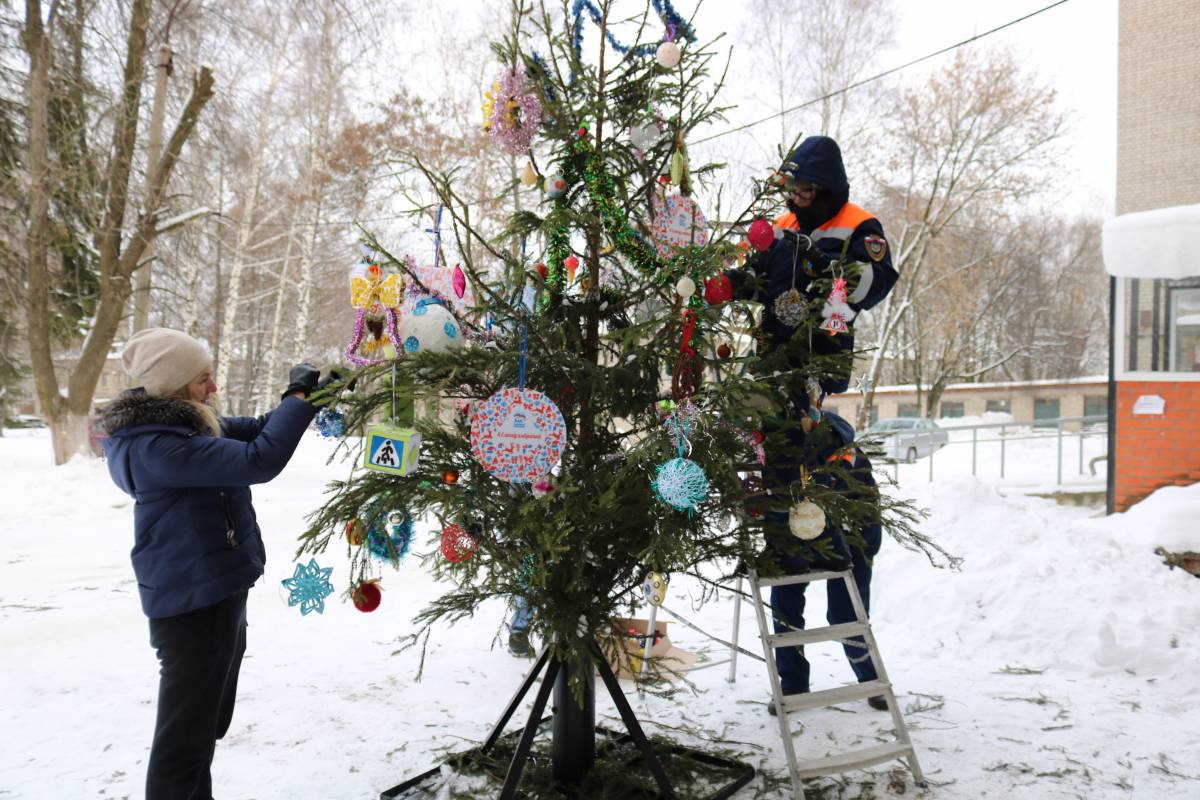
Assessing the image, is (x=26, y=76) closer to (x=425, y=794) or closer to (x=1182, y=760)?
(x=425, y=794)

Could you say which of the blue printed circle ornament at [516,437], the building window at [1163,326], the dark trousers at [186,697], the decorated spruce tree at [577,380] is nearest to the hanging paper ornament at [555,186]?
the decorated spruce tree at [577,380]

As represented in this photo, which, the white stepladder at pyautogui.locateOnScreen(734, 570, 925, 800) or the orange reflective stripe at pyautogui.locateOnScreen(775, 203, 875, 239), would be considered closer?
the white stepladder at pyautogui.locateOnScreen(734, 570, 925, 800)

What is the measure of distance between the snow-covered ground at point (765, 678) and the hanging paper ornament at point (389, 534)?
1.02m

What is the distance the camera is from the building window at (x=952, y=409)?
3300 cm

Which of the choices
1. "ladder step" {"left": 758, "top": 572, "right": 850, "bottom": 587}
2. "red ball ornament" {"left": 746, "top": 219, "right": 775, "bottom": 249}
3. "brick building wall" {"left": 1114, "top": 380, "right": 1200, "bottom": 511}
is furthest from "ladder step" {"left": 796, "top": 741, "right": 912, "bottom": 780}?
"brick building wall" {"left": 1114, "top": 380, "right": 1200, "bottom": 511}

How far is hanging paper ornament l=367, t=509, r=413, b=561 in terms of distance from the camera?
107 inches

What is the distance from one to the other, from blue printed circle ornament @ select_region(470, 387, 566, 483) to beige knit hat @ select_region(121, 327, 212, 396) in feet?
3.43

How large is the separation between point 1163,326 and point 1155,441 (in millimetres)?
1148

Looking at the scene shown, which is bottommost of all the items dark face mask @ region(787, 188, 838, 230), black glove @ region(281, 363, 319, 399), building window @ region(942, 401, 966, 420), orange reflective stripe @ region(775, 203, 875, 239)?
building window @ region(942, 401, 966, 420)

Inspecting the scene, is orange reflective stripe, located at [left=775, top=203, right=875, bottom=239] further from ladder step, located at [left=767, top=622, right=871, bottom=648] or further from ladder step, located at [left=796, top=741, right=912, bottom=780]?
ladder step, located at [left=796, top=741, right=912, bottom=780]

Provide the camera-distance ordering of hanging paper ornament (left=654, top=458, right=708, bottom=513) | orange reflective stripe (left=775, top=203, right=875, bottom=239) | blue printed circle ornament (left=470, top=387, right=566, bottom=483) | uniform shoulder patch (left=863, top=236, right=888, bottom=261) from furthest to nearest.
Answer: orange reflective stripe (left=775, top=203, right=875, bottom=239)
uniform shoulder patch (left=863, top=236, right=888, bottom=261)
blue printed circle ornament (left=470, top=387, right=566, bottom=483)
hanging paper ornament (left=654, top=458, right=708, bottom=513)

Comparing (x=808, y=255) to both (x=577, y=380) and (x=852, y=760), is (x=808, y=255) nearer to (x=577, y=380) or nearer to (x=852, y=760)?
(x=577, y=380)

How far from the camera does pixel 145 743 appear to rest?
3.44 m

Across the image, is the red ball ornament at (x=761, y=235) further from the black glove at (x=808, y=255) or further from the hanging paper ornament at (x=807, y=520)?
the hanging paper ornament at (x=807, y=520)
